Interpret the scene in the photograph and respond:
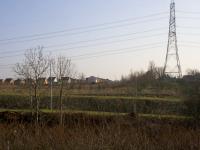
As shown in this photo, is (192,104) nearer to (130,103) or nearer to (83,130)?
(130,103)

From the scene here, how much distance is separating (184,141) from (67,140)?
2.44 m

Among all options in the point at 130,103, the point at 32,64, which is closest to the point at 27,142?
the point at 32,64

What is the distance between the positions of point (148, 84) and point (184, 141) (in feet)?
141

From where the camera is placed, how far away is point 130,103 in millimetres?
38656

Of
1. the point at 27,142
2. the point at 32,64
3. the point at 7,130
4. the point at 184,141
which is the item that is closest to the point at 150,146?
the point at 184,141

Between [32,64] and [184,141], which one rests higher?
[32,64]

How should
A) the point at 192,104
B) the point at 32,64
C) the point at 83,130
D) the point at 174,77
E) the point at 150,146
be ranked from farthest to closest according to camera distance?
the point at 174,77, the point at 32,64, the point at 192,104, the point at 83,130, the point at 150,146

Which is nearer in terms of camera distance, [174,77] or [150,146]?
[150,146]

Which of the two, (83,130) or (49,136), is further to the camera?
(83,130)

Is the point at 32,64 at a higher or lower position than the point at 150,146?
higher

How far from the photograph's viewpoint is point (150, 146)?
28.7 ft

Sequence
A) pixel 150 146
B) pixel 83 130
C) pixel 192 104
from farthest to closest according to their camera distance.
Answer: pixel 192 104 < pixel 83 130 < pixel 150 146

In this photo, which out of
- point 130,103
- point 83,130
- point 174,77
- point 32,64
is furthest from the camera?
point 174,77

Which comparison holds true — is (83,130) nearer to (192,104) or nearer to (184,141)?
(184,141)
